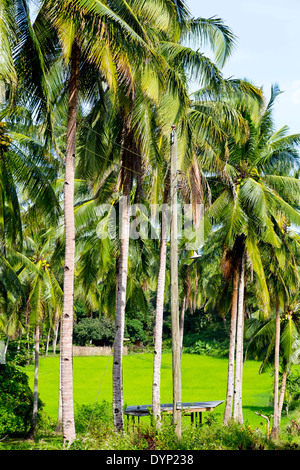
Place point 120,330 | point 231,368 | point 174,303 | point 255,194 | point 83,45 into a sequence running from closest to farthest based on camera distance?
1. point 83,45
2. point 174,303
3. point 120,330
4. point 255,194
5. point 231,368

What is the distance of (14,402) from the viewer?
21.5 meters

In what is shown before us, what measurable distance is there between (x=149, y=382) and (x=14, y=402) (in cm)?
2763

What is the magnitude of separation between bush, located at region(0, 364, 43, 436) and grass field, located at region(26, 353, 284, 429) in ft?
30.0

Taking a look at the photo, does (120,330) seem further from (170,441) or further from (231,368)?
(231,368)

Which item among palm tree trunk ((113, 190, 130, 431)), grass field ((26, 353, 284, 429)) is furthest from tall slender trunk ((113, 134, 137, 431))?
grass field ((26, 353, 284, 429))

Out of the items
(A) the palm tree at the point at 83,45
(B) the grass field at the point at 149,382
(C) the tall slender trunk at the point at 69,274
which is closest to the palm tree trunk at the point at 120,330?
(C) the tall slender trunk at the point at 69,274

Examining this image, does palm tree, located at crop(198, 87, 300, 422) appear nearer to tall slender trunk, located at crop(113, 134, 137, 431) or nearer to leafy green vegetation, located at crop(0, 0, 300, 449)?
leafy green vegetation, located at crop(0, 0, 300, 449)

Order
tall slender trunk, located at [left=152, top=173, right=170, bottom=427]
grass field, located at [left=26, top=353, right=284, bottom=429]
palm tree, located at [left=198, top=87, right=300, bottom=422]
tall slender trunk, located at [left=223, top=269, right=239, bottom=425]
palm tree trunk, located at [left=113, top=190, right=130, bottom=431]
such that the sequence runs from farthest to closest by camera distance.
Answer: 1. grass field, located at [left=26, top=353, right=284, bottom=429]
2. tall slender trunk, located at [left=223, top=269, right=239, bottom=425]
3. palm tree, located at [left=198, top=87, right=300, bottom=422]
4. tall slender trunk, located at [left=152, top=173, right=170, bottom=427]
5. palm tree trunk, located at [left=113, top=190, right=130, bottom=431]

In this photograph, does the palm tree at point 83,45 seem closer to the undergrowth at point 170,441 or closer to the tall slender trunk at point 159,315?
the undergrowth at point 170,441

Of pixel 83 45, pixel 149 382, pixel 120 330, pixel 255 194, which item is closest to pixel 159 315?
pixel 120 330

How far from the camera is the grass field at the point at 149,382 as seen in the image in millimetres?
38594

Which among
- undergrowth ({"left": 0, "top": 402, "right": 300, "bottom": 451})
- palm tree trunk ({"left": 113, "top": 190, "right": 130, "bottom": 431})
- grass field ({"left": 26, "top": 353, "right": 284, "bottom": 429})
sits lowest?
grass field ({"left": 26, "top": 353, "right": 284, "bottom": 429})

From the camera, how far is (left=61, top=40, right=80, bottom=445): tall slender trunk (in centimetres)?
1134

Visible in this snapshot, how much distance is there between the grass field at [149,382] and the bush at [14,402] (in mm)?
9145
